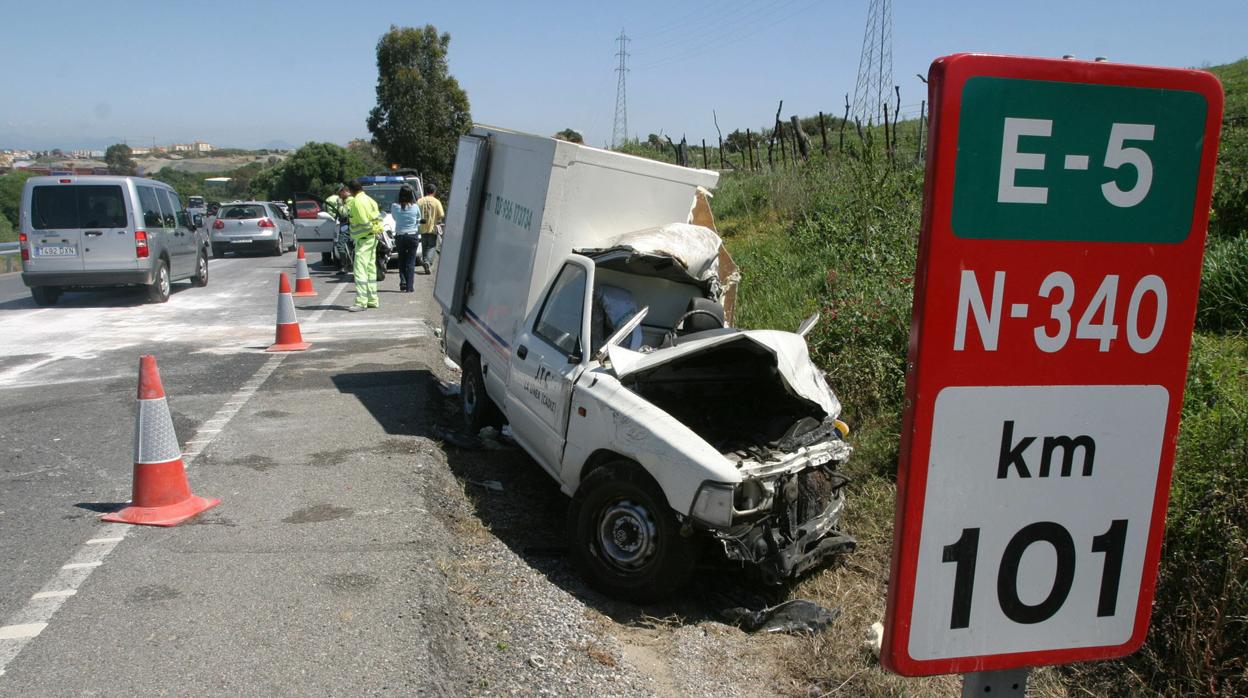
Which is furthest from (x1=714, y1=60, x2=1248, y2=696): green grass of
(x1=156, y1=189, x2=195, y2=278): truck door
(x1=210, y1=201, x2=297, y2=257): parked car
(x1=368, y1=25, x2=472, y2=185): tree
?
(x1=368, y1=25, x2=472, y2=185): tree

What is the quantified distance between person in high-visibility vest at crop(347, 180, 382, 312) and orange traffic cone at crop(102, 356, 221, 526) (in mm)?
8582

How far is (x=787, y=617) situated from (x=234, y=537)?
3082 millimetres

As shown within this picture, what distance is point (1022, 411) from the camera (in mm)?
1537

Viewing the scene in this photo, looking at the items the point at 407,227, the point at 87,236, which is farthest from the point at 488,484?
the point at 87,236

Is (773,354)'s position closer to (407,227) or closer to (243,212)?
(407,227)

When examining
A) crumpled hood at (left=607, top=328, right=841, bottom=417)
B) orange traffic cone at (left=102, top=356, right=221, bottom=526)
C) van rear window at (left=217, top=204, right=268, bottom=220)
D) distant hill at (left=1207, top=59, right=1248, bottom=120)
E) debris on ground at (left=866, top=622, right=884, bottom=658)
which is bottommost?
debris on ground at (left=866, top=622, right=884, bottom=658)

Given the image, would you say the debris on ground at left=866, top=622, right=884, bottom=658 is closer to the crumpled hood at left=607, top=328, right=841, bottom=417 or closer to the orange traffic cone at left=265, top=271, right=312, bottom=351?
the crumpled hood at left=607, top=328, right=841, bottom=417

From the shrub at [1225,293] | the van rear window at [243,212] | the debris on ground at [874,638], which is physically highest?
the shrub at [1225,293]

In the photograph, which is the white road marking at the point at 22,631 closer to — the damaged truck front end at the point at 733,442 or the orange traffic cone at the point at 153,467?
the orange traffic cone at the point at 153,467

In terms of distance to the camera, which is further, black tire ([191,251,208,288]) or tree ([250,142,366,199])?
tree ([250,142,366,199])

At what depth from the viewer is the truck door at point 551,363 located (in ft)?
20.2

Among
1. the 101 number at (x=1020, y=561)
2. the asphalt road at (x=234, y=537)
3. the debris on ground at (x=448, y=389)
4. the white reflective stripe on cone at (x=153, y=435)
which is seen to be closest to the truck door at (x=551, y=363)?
the asphalt road at (x=234, y=537)

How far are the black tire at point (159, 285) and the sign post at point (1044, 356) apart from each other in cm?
1663

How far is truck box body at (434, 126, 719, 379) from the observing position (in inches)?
281
